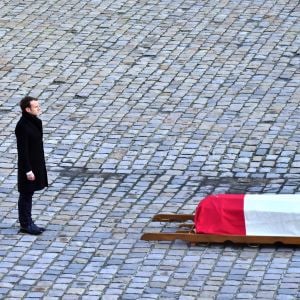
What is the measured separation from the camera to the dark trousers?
1229cm

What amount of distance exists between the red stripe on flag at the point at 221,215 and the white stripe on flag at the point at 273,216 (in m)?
0.07

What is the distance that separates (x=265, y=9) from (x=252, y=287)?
9.37 metres

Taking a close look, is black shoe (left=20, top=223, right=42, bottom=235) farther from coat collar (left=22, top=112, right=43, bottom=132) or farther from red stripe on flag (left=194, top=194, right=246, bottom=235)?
red stripe on flag (left=194, top=194, right=246, bottom=235)

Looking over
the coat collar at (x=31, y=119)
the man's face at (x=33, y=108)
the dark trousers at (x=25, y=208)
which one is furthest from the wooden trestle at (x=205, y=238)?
the man's face at (x=33, y=108)

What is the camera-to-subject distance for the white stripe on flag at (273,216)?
11.7 m

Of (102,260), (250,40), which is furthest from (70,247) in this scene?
(250,40)

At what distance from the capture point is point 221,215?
38.9 feet

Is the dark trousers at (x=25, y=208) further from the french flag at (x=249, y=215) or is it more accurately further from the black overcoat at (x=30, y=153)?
the french flag at (x=249, y=215)

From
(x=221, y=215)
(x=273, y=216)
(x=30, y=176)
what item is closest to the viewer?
(x=273, y=216)

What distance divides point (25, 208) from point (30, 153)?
583 millimetres

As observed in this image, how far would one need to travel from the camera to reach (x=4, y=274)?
11414 mm

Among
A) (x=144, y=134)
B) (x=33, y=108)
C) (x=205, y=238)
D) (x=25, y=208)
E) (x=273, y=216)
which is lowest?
(x=144, y=134)

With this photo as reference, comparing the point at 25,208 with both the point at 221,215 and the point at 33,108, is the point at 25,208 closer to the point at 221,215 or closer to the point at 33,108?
the point at 33,108

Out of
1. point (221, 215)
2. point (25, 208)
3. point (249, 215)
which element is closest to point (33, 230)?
point (25, 208)
